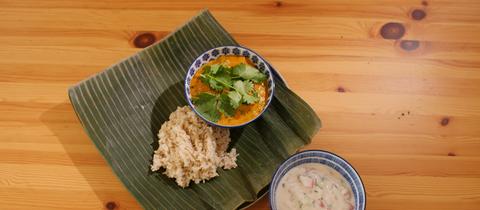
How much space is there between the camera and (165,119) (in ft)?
7.41

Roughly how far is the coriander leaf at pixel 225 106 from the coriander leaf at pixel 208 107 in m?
0.03

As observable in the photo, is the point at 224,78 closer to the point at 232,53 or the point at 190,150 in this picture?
the point at 232,53

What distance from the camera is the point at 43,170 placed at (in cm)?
222

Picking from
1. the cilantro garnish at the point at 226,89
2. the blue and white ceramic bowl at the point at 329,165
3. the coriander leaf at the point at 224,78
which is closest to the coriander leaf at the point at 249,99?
the cilantro garnish at the point at 226,89

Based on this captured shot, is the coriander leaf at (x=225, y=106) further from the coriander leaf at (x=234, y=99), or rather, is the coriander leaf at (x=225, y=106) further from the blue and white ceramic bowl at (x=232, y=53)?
the blue and white ceramic bowl at (x=232, y=53)

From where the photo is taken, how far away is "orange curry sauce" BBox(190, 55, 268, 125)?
7.04ft

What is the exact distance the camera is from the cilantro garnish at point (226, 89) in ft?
6.93

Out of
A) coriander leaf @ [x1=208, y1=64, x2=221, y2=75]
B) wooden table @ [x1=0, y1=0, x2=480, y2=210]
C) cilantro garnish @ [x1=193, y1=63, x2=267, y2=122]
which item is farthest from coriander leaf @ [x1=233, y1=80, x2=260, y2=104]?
wooden table @ [x1=0, y1=0, x2=480, y2=210]

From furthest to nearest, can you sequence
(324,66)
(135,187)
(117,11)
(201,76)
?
(117,11) < (324,66) < (201,76) < (135,187)

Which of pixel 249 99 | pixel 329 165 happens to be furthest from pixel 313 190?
pixel 249 99

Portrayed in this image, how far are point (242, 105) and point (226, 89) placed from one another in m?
0.11

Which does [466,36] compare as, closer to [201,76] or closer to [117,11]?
[201,76]

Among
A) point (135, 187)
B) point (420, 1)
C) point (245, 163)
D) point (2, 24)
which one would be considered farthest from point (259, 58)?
point (2, 24)

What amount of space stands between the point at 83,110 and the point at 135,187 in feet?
1.56
